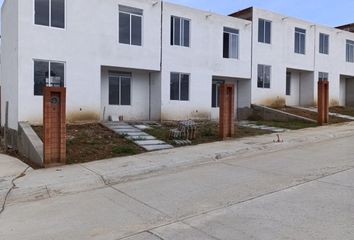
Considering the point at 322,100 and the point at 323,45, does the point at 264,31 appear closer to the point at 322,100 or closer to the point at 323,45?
the point at 323,45

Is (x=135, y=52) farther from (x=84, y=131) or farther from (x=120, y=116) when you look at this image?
(x=84, y=131)

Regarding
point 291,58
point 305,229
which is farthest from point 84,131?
point 291,58

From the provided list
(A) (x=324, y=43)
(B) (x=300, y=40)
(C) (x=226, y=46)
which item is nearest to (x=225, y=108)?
(C) (x=226, y=46)

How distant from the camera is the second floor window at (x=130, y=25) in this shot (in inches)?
807

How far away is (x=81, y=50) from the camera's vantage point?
62.0 feet

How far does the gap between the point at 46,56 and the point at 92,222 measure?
526 inches

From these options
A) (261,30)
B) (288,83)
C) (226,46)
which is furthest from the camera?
(288,83)

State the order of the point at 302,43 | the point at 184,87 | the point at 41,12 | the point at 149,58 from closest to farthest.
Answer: the point at 41,12 → the point at 149,58 → the point at 184,87 → the point at 302,43

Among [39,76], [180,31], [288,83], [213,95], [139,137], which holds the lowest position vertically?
[139,137]

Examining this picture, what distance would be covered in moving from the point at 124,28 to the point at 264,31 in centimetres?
1146

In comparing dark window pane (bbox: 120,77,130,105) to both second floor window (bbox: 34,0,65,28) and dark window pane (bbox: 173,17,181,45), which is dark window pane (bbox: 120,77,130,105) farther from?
second floor window (bbox: 34,0,65,28)

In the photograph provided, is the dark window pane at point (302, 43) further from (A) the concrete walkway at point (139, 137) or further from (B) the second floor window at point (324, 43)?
(A) the concrete walkway at point (139, 137)

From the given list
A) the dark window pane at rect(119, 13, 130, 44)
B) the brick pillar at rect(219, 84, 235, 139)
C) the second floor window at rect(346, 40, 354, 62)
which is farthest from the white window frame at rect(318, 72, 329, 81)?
the brick pillar at rect(219, 84, 235, 139)

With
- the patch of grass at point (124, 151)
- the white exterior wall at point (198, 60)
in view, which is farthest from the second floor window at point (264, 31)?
the patch of grass at point (124, 151)
